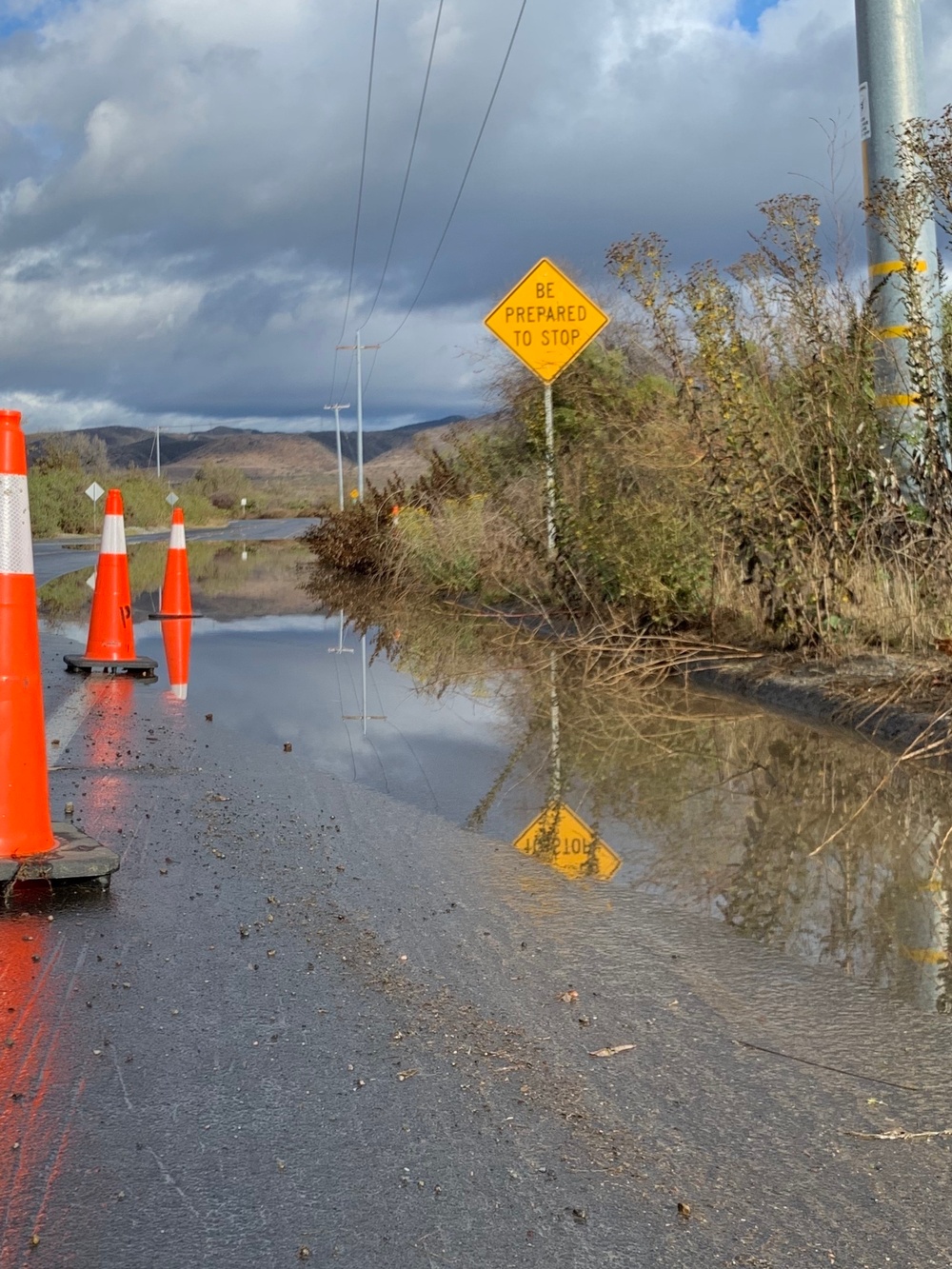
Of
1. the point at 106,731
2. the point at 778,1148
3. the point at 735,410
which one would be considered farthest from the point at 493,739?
the point at 778,1148

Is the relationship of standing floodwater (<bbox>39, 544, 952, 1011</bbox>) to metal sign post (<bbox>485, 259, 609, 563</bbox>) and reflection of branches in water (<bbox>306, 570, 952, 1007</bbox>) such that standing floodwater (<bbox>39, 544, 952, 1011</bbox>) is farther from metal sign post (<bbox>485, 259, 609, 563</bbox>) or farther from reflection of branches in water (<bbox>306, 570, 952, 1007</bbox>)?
metal sign post (<bbox>485, 259, 609, 563</bbox>)

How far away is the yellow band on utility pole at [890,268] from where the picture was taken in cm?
1009

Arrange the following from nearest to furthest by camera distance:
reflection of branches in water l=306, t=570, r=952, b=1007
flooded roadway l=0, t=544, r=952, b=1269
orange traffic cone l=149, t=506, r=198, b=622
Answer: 1. flooded roadway l=0, t=544, r=952, b=1269
2. reflection of branches in water l=306, t=570, r=952, b=1007
3. orange traffic cone l=149, t=506, r=198, b=622

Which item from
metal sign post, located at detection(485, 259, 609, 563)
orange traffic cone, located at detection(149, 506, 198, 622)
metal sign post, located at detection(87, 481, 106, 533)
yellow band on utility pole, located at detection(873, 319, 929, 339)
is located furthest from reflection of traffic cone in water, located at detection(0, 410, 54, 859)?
metal sign post, located at detection(87, 481, 106, 533)

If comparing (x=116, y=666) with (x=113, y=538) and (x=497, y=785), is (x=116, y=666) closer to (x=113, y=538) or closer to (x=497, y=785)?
(x=113, y=538)

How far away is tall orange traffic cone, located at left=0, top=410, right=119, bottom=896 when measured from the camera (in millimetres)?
5539

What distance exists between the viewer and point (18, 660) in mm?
6023

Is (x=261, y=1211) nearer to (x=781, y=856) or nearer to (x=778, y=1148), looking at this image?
(x=778, y=1148)

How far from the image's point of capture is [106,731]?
9.15 metres

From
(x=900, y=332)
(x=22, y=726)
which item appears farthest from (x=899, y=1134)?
(x=900, y=332)

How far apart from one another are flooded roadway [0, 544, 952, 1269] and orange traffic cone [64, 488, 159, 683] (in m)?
3.95

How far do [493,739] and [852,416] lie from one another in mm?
3684

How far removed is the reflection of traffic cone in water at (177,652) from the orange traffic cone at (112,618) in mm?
272

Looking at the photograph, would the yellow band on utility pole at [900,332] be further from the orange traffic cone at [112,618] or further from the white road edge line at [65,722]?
the orange traffic cone at [112,618]
